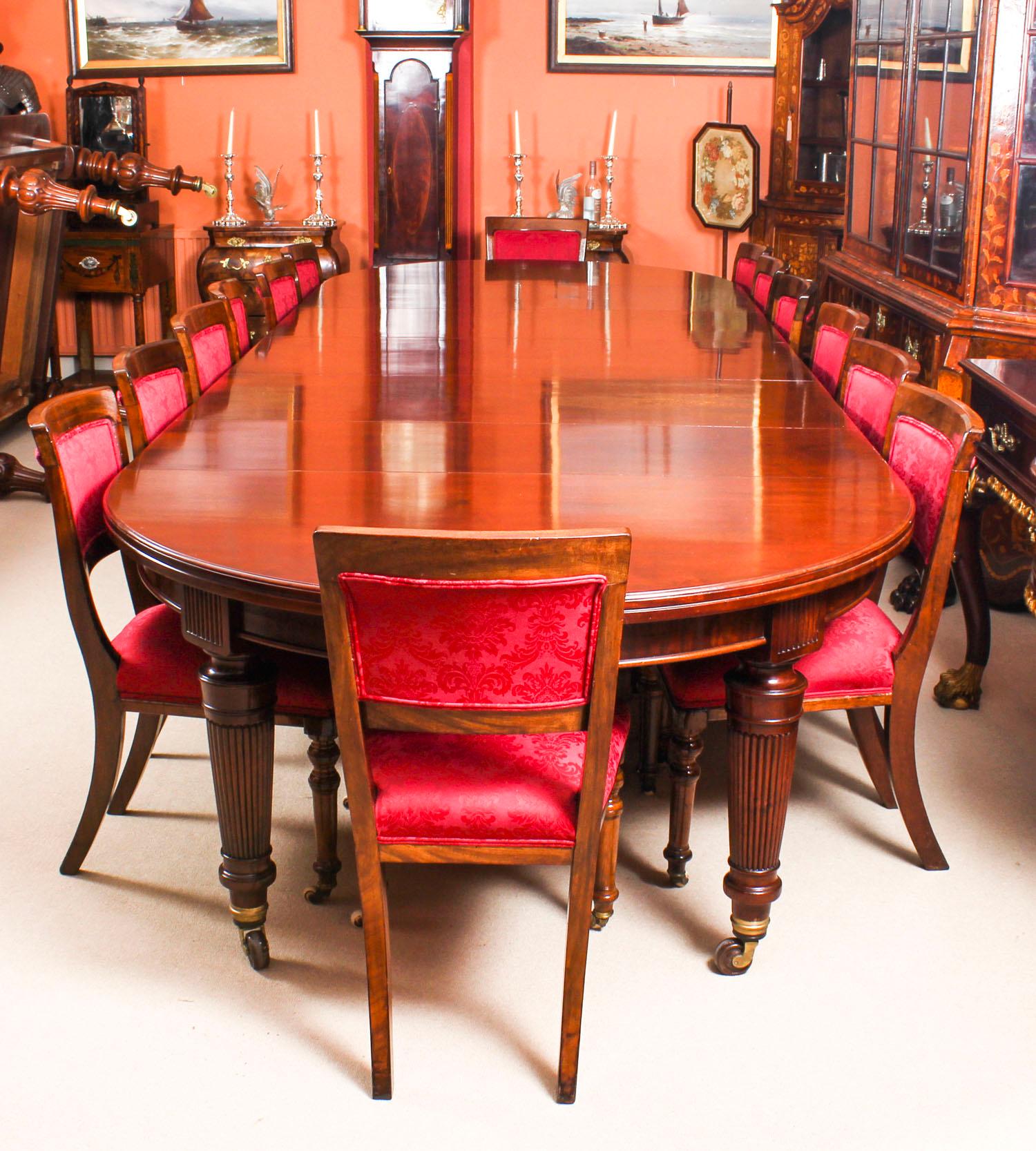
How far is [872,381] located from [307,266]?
284 cm

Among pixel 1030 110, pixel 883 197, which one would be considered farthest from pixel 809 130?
pixel 1030 110

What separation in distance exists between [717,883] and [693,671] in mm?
449

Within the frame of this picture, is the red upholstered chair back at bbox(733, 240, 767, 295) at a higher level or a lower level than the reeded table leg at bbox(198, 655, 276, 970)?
higher

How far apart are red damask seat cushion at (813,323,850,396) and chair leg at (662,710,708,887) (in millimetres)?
1114

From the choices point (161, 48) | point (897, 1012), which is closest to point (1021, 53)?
point (897, 1012)

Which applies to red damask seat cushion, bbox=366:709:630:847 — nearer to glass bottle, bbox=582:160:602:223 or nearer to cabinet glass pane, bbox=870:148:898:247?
cabinet glass pane, bbox=870:148:898:247

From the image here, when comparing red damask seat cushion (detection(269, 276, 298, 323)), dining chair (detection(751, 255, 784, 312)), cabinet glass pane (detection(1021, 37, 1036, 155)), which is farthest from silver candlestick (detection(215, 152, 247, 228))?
cabinet glass pane (detection(1021, 37, 1036, 155))

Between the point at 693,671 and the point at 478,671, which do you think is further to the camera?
the point at 693,671

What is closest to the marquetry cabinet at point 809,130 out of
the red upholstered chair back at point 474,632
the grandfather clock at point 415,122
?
the grandfather clock at point 415,122

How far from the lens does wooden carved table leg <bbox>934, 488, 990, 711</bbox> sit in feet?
9.65

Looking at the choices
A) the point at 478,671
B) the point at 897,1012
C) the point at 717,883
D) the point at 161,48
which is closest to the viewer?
the point at 478,671

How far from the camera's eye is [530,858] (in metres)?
1.71

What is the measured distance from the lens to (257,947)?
2.06 meters

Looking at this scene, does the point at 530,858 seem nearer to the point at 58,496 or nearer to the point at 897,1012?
the point at 897,1012
